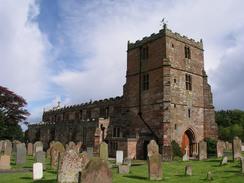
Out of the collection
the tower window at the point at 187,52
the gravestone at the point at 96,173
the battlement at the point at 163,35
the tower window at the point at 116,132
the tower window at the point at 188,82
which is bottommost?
the gravestone at the point at 96,173

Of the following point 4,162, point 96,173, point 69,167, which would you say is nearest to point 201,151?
point 4,162

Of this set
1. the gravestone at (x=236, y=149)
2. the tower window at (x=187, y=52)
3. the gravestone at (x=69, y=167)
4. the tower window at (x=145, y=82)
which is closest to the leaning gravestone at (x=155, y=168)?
the gravestone at (x=69, y=167)

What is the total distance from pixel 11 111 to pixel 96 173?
1502 inches

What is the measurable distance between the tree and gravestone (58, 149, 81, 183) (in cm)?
3198

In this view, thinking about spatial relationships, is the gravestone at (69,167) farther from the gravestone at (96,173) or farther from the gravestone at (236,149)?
the gravestone at (236,149)

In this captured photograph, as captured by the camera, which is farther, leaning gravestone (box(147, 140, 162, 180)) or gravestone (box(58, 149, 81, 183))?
leaning gravestone (box(147, 140, 162, 180))

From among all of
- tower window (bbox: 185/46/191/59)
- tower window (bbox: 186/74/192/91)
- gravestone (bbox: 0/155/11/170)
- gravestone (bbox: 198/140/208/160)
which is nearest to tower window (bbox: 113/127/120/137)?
tower window (bbox: 186/74/192/91)

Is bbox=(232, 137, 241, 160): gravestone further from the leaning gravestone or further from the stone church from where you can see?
the leaning gravestone

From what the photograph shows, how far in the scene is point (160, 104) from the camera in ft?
105

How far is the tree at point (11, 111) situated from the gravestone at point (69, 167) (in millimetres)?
31983

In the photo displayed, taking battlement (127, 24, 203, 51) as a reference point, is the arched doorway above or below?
below

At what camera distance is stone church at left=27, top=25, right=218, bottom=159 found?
31656mm

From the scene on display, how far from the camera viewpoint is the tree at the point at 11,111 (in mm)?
44109

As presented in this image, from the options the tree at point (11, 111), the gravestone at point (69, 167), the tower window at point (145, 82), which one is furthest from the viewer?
the tree at point (11, 111)
